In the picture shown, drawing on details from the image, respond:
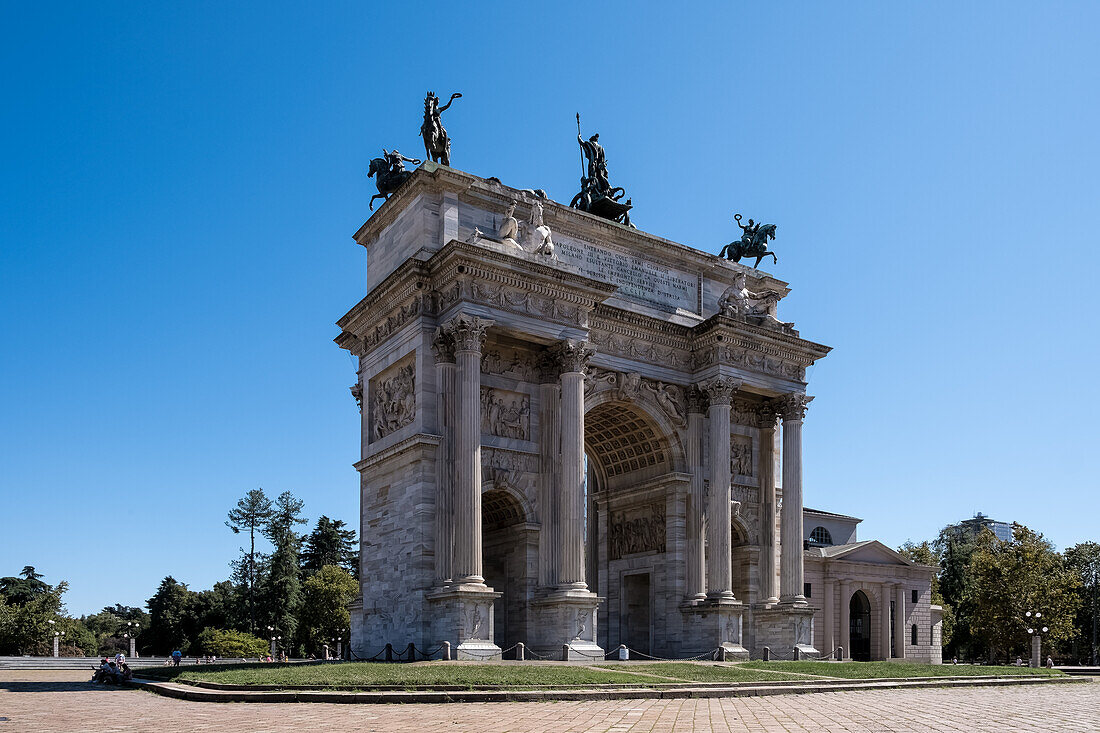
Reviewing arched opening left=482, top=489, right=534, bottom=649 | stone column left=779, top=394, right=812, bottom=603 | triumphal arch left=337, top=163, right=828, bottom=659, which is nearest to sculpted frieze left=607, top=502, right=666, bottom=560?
triumphal arch left=337, top=163, right=828, bottom=659

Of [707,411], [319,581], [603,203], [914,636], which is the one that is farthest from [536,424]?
[319,581]

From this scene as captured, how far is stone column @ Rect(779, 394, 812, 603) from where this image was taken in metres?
41.2

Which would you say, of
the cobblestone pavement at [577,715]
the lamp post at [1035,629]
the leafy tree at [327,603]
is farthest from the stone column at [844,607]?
the cobblestone pavement at [577,715]

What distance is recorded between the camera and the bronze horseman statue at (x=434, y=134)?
3756cm

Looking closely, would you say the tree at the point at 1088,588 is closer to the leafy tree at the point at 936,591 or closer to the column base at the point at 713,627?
the leafy tree at the point at 936,591

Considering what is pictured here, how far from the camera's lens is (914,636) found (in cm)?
6788

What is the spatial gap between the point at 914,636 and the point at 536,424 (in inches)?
1717

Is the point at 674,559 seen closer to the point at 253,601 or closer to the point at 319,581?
the point at 319,581

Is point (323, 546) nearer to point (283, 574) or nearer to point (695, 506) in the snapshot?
point (283, 574)

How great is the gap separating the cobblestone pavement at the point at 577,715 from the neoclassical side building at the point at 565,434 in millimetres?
10786

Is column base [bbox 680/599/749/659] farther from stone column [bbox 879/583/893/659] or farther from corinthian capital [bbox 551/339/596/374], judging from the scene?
stone column [bbox 879/583/893/659]

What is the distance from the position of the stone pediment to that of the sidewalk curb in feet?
122

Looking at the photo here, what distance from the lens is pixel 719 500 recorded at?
130 ft

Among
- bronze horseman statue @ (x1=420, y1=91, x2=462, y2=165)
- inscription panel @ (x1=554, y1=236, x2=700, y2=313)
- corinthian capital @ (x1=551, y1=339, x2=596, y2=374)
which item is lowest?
corinthian capital @ (x1=551, y1=339, x2=596, y2=374)
